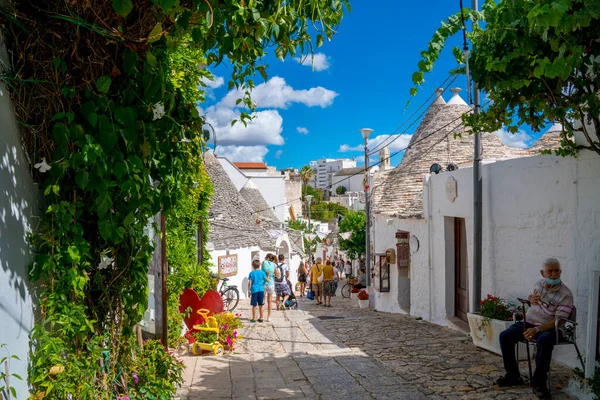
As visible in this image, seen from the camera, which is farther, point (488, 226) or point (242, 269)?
point (242, 269)

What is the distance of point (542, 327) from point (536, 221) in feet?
7.28

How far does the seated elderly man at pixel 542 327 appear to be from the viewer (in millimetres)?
5129

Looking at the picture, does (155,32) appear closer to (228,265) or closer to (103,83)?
(103,83)

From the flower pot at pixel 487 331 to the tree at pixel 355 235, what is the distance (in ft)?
77.1

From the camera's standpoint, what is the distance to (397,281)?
576 inches

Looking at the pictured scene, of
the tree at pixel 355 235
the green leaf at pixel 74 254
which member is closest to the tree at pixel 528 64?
the green leaf at pixel 74 254

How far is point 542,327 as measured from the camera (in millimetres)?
5238

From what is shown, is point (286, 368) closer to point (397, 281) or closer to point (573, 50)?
point (573, 50)

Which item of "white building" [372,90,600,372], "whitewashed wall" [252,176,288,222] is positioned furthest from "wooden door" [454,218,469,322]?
"whitewashed wall" [252,176,288,222]

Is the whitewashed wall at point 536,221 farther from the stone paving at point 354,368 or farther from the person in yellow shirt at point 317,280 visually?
the person in yellow shirt at point 317,280

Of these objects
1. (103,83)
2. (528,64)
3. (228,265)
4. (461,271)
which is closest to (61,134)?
(103,83)

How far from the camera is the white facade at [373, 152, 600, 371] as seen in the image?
5.96 meters

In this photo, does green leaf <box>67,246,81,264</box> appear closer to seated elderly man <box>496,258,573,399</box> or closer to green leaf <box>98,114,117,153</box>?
green leaf <box>98,114,117,153</box>

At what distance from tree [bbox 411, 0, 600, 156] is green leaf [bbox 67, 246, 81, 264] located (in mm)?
3231
